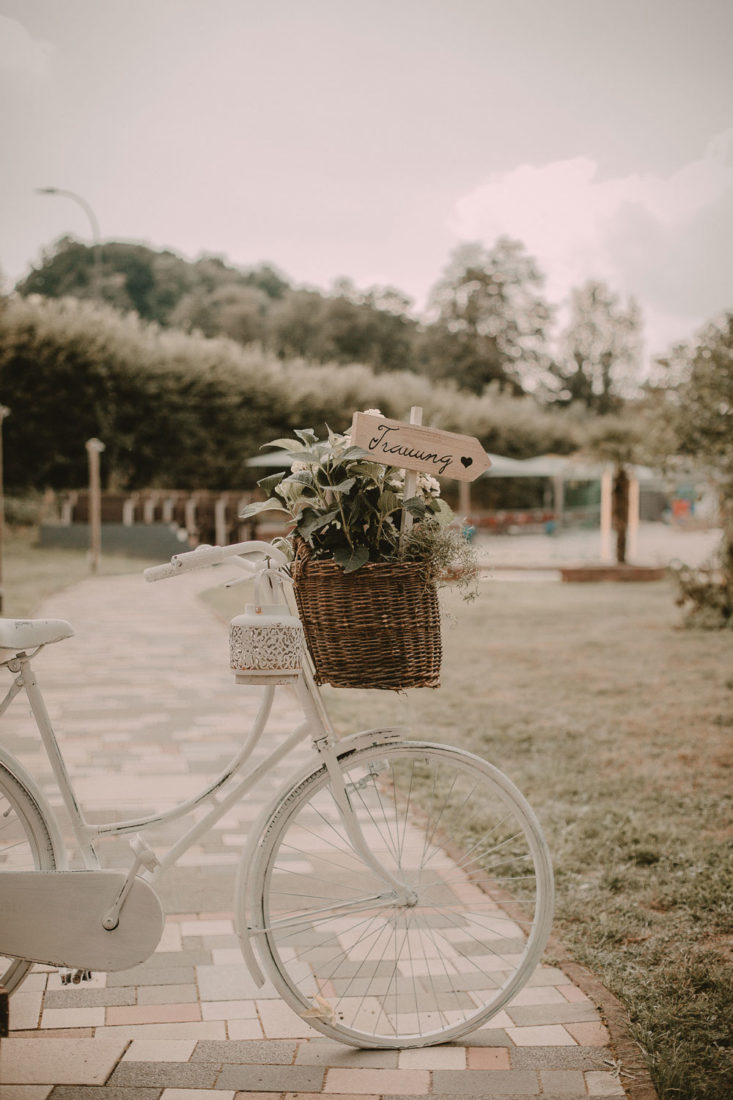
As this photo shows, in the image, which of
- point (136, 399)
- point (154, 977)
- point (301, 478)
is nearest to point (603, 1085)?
point (154, 977)

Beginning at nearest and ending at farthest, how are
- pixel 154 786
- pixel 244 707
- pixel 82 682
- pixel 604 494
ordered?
pixel 154 786, pixel 244 707, pixel 82 682, pixel 604 494

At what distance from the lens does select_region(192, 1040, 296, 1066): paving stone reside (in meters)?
2.15

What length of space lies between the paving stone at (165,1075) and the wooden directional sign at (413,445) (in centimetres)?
137

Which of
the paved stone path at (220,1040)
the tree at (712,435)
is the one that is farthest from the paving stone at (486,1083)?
the tree at (712,435)

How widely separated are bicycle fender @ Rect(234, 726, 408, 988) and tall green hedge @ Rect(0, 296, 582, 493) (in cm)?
1953

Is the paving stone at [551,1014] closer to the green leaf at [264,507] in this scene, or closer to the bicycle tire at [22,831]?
the bicycle tire at [22,831]

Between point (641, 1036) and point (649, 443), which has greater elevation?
point (649, 443)

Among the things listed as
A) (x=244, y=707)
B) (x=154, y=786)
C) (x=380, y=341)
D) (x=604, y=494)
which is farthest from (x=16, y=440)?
(x=380, y=341)

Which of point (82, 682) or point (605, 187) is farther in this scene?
point (605, 187)

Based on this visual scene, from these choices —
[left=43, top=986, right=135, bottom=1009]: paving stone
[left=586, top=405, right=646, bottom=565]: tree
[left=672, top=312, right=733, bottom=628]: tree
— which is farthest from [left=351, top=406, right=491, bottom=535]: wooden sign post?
[left=586, top=405, right=646, bottom=565]: tree

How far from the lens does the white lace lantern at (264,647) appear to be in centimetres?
197

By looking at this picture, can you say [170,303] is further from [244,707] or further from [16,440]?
[244,707]

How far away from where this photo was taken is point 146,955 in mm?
2115

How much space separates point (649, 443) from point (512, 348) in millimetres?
40230
